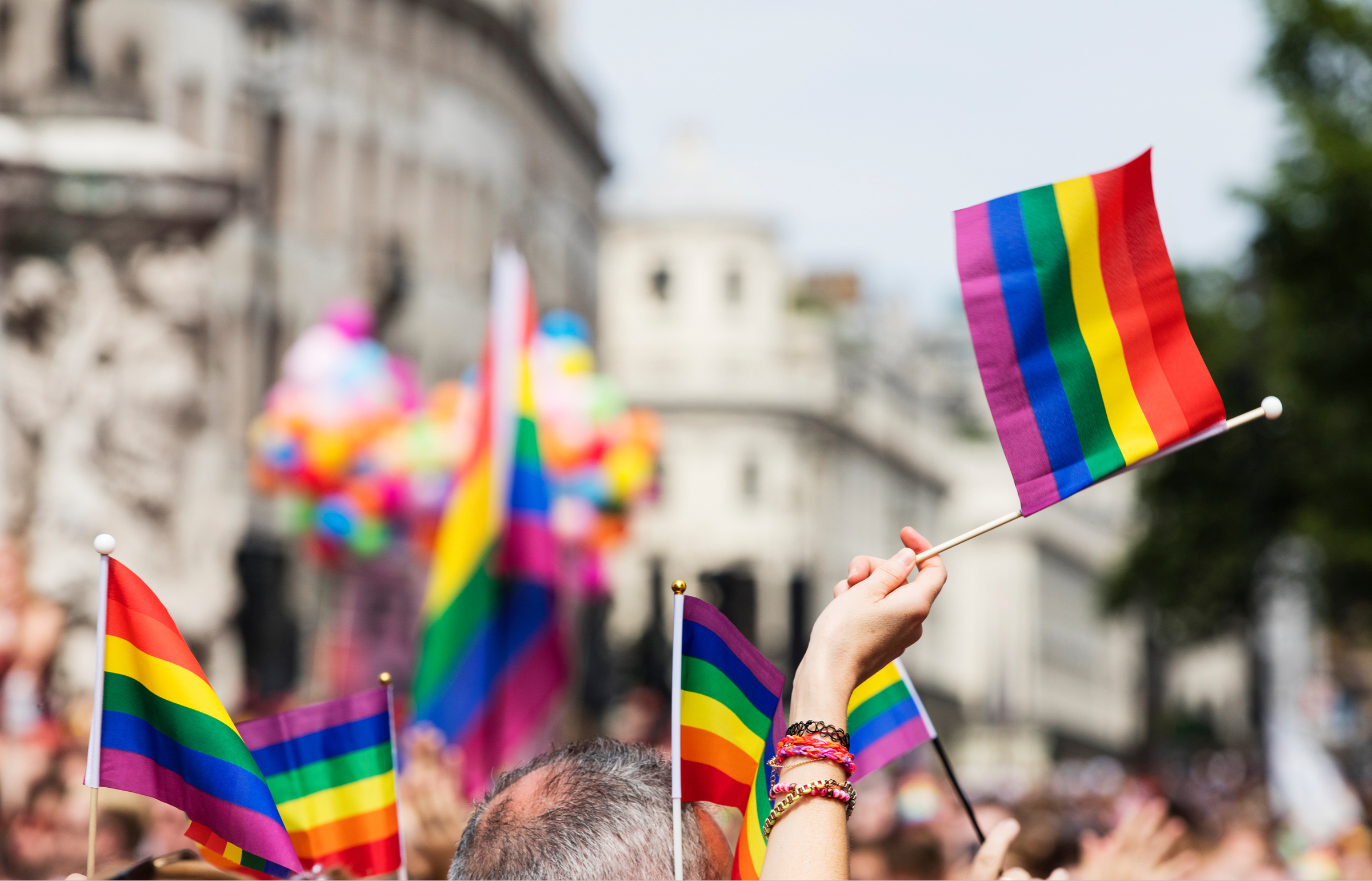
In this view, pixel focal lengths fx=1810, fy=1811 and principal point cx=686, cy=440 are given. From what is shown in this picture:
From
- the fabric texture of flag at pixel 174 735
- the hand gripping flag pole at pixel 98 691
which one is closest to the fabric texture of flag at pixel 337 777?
the fabric texture of flag at pixel 174 735

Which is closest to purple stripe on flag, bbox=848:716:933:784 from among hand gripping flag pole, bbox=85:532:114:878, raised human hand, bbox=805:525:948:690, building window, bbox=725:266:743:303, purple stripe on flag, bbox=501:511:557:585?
raised human hand, bbox=805:525:948:690

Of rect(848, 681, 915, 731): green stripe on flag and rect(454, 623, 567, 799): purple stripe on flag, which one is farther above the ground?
rect(848, 681, 915, 731): green stripe on flag

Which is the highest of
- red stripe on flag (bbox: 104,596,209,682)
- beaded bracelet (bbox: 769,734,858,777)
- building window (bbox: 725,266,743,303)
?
building window (bbox: 725,266,743,303)

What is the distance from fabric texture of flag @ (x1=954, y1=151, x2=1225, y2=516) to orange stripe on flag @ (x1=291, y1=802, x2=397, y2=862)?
3.65 ft

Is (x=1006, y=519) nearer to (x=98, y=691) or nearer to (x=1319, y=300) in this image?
(x=98, y=691)

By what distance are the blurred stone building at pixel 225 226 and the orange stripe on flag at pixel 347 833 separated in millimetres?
7592

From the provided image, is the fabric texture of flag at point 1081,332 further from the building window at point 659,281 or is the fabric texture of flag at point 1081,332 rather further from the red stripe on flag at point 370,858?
the building window at point 659,281

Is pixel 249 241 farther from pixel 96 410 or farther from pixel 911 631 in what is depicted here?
pixel 911 631

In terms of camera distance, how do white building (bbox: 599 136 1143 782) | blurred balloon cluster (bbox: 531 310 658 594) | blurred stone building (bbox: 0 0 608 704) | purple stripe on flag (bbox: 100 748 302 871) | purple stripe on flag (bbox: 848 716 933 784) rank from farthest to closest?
white building (bbox: 599 136 1143 782) → blurred balloon cluster (bbox: 531 310 658 594) → blurred stone building (bbox: 0 0 608 704) → purple stripe on flag (bbox: 848 716 933 784) → purple stripe on flag (bbox: 100 748 302 871)

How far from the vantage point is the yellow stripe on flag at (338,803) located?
284cm

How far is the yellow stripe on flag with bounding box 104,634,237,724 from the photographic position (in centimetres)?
256

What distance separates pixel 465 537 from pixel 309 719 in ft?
22.6

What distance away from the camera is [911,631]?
7.38 feet

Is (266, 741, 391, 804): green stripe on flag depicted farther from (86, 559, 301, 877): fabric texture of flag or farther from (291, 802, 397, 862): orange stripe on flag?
(86, 559, 301, 877): fabric texture of flag
